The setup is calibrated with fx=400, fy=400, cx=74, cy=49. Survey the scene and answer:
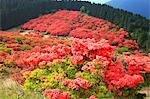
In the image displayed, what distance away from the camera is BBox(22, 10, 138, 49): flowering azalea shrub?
59.0m

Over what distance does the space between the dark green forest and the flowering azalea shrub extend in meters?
1.43

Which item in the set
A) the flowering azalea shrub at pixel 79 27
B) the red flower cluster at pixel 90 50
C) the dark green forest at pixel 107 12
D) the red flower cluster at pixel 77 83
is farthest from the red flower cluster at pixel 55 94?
the dark green forest at pixel 107 12

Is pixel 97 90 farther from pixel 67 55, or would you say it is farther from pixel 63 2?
pixel 63 2

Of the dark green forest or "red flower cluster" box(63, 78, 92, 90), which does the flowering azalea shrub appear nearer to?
the dark green forest

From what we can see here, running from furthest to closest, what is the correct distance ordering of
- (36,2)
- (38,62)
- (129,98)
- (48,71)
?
(36,2) < (129,98) < (38,62) < (48,71)

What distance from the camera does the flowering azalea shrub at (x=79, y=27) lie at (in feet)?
193

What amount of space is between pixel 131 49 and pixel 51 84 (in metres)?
41.4

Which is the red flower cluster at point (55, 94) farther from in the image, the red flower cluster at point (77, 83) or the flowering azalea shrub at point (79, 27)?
the flowering azalea shrub at point (79, 27)

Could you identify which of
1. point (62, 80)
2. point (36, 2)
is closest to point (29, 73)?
point (62, 80)

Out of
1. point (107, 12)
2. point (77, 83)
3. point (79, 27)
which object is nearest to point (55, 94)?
point (77, 83)

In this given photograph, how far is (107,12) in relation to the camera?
73438mm

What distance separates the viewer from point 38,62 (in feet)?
57.9

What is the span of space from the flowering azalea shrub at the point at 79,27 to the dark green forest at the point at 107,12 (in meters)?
1.43

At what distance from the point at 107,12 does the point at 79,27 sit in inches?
354
